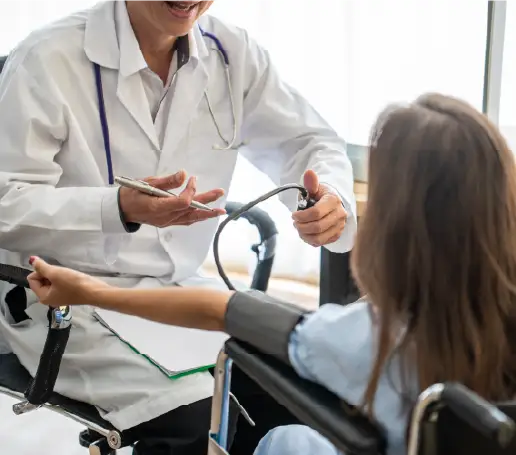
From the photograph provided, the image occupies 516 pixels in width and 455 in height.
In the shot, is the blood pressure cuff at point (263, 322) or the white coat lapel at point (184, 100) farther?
the white coat lapel at point (184, 100)

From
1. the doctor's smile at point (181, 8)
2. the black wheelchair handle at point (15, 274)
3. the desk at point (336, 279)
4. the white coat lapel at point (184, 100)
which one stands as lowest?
the desk at point (336, 279)

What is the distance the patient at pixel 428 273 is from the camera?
32.6 inches

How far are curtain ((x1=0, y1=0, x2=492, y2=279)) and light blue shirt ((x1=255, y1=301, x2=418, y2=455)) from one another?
37.1 inches

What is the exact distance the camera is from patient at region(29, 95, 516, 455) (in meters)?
0.83

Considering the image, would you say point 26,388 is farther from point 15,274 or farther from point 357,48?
point 357,48

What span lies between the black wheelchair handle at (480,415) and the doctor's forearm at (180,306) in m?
0.36

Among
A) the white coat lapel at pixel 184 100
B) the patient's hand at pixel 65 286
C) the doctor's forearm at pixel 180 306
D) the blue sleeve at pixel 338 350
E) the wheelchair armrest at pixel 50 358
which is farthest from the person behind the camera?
the white coat lapel at pixel 184 100

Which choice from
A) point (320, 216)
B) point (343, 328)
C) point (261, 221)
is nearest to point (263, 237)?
point (261, 221)

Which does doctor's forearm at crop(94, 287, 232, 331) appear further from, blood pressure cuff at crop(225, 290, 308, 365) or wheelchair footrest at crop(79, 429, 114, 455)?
wheelchair footrest at crop(79, 429, 114, 455)

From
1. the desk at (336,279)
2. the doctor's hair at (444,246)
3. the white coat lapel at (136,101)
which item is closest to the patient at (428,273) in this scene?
the doctor's hair at (444,246)

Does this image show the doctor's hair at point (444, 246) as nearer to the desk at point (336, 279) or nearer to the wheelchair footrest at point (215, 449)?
the wheelchair footrest at point (215, 449)

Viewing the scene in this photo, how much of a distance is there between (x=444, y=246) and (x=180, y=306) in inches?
14.2

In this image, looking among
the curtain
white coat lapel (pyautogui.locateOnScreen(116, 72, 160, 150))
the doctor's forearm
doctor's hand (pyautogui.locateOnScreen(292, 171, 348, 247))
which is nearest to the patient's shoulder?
the doctor's forearm

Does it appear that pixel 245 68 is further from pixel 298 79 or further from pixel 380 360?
pixel 380 360
